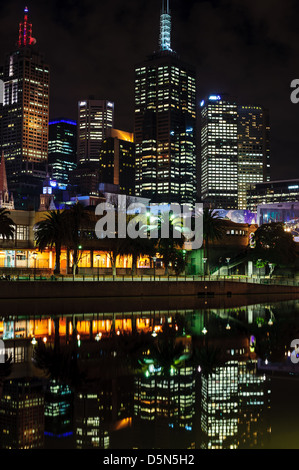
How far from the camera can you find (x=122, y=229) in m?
86.8

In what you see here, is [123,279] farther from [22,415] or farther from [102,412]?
[22,415]

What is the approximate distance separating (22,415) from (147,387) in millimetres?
4867

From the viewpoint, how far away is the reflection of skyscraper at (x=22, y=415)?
13.2m

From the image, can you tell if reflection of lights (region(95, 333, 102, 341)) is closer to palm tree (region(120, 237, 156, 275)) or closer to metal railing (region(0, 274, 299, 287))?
metal railing (region(0, 274, 299, 287))

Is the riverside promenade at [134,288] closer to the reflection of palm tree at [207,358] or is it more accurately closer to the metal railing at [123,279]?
the metal railing at [123,279]

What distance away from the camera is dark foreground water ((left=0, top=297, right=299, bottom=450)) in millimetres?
13633

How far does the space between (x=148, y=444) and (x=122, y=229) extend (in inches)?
2917

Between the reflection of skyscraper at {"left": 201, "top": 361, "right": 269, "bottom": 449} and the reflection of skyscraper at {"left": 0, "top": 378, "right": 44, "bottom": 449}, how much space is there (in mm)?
4110

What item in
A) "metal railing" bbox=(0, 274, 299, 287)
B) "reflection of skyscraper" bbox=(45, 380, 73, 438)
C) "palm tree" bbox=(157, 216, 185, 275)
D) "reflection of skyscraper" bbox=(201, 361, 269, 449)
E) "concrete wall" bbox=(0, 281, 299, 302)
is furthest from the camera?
"palm tree" bbox=(157, 216, 185, 275)

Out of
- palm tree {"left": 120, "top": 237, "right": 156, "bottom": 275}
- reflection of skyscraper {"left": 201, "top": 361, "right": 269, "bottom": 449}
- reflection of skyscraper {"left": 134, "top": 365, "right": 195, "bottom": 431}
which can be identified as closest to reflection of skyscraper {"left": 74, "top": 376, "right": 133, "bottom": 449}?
reflection of skyscraper {"left": 134, "top": 365, "right": 195, "bottom": 431}

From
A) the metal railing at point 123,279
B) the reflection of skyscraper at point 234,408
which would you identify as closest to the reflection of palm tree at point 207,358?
the reflection of skyscraper at point 234,408

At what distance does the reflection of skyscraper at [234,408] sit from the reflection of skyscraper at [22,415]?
13.5 ft
